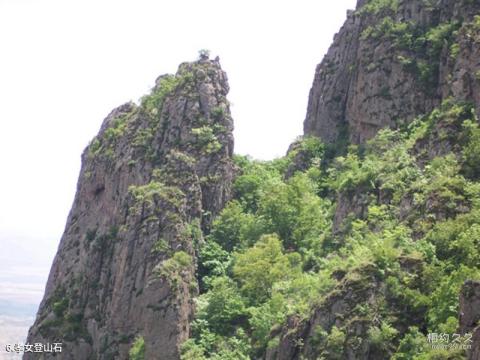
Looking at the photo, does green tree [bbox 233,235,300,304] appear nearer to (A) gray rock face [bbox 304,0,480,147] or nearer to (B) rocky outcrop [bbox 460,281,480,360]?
(A) gray rock face [bbox 304,0,480,147]

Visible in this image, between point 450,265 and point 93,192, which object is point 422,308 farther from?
point 93,192

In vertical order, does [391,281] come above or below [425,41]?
below

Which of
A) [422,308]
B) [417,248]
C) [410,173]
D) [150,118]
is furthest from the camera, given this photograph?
[150,118]

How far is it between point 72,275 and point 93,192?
1127 centimetres

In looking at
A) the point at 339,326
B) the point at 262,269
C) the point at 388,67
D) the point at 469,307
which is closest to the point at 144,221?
the point at 262,269

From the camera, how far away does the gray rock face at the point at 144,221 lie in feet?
238

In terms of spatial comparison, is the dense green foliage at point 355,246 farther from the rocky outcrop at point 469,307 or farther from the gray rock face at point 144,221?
the gray rock face at point 144,221

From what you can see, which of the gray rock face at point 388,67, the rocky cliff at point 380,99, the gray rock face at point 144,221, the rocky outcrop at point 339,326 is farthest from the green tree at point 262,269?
the gray rock face at point 388,67

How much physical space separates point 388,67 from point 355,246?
32.5 m

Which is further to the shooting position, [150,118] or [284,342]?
[150,118]

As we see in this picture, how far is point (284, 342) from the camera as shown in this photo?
182 feet

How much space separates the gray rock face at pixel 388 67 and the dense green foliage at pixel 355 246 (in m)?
3.23

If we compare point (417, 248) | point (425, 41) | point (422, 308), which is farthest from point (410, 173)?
point (425, 41)

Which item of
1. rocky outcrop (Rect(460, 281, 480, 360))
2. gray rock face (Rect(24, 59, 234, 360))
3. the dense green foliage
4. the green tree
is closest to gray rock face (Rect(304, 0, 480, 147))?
the dense green foliage
